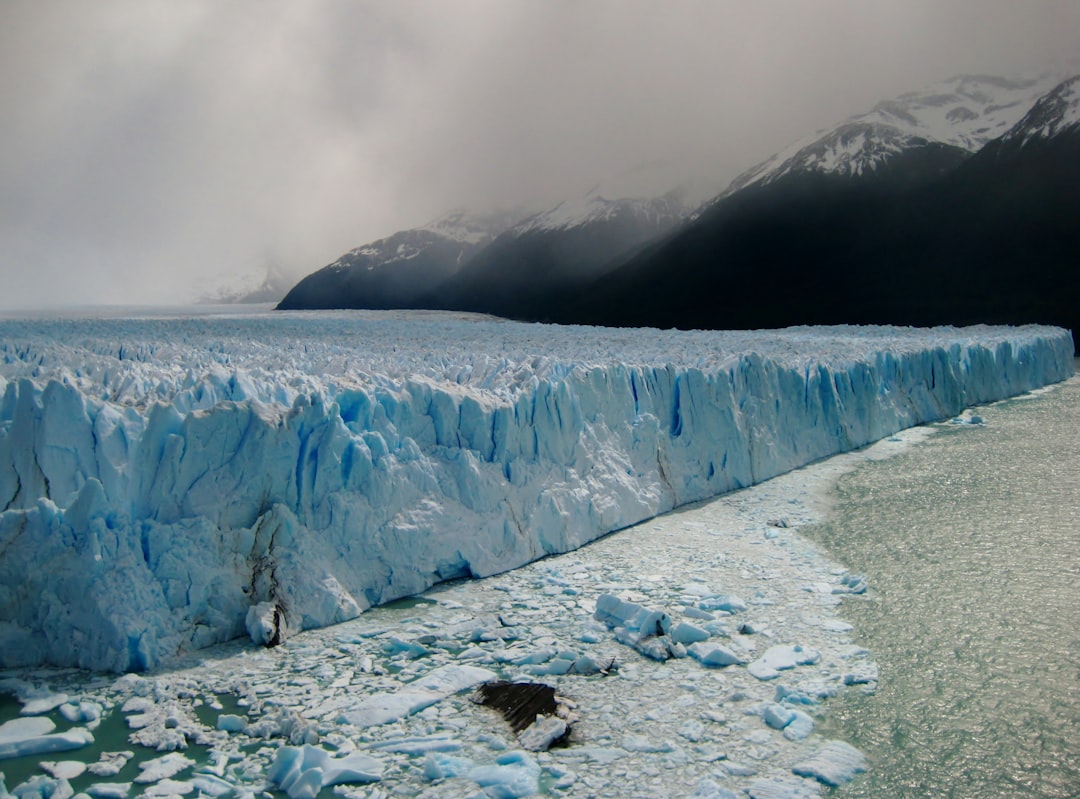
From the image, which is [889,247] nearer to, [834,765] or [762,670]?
[762,670]

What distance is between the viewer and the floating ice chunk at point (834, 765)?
3.50m

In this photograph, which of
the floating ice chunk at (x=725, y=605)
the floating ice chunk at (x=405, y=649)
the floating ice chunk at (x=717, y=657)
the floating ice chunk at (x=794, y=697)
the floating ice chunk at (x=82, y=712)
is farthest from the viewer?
the floating ice chunk at (x=725, y=605)

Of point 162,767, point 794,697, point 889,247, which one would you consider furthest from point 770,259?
point 162,767

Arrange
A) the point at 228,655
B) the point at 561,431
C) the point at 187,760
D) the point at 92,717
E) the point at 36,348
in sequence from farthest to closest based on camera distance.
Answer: the point at 36,348
the point at 561,431
the point at 228,655
the point at 92,717
the point at 187,760

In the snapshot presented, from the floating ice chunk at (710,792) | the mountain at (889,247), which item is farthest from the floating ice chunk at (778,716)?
the mountain at (889,247)

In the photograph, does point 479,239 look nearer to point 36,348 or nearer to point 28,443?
point 36,348

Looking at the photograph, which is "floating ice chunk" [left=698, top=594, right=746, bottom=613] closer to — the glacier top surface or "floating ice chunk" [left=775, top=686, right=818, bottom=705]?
"floating ice chunk" [left=775, top=686, right=818, bottom=705]

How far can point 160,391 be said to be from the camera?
6.41 metres

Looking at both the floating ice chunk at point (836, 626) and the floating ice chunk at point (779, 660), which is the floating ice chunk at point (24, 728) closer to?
the floating ice chunk at point (779, 660)

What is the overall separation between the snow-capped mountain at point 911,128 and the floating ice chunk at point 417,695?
51.8 meters

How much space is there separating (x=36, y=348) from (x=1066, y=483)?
12777 mm

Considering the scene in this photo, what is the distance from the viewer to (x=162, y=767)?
3.48 meters

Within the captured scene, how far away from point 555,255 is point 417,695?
5559 cm

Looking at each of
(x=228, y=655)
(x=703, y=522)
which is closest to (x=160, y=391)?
(x=228, y=655)
